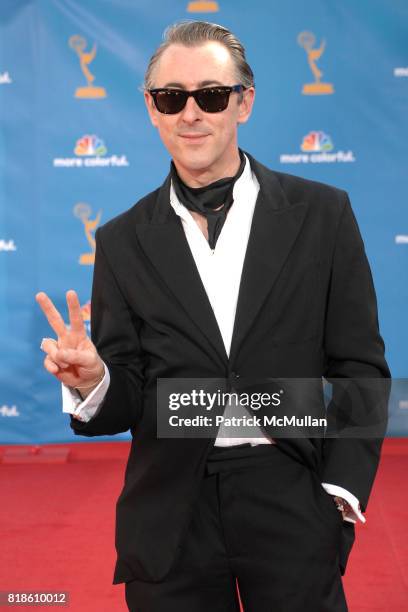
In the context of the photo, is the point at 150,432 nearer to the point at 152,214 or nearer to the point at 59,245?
the point at 152,214

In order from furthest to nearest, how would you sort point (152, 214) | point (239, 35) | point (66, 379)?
point (239, 35)
point (152, 214)
point (66, 379)

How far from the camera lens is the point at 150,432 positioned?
6.07 feet

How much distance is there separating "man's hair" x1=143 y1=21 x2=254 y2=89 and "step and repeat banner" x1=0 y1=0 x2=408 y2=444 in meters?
3.17

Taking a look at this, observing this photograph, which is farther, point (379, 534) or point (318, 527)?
point (379, 534)

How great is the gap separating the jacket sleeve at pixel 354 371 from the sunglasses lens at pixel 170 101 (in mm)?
432

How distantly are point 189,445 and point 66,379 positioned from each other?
298 mm

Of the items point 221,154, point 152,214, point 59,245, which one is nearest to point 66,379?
point 152,214

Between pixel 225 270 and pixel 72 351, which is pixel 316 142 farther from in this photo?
pixel 72 351

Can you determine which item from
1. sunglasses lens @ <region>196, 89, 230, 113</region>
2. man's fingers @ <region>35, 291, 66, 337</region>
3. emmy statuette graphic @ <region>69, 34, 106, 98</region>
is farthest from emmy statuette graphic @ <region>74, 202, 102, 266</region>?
man's fingers @ <region>35, 291, 66, 337</region>

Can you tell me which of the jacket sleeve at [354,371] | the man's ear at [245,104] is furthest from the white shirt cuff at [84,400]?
the man's ear at [245,104]

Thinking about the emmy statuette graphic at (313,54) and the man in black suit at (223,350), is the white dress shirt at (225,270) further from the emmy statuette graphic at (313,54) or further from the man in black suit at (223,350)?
the emmy statuette graphic at (313,54)

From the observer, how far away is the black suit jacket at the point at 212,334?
1.76 meters

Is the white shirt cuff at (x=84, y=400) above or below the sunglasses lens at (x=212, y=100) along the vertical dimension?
below

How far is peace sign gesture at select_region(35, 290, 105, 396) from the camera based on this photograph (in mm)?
1648
